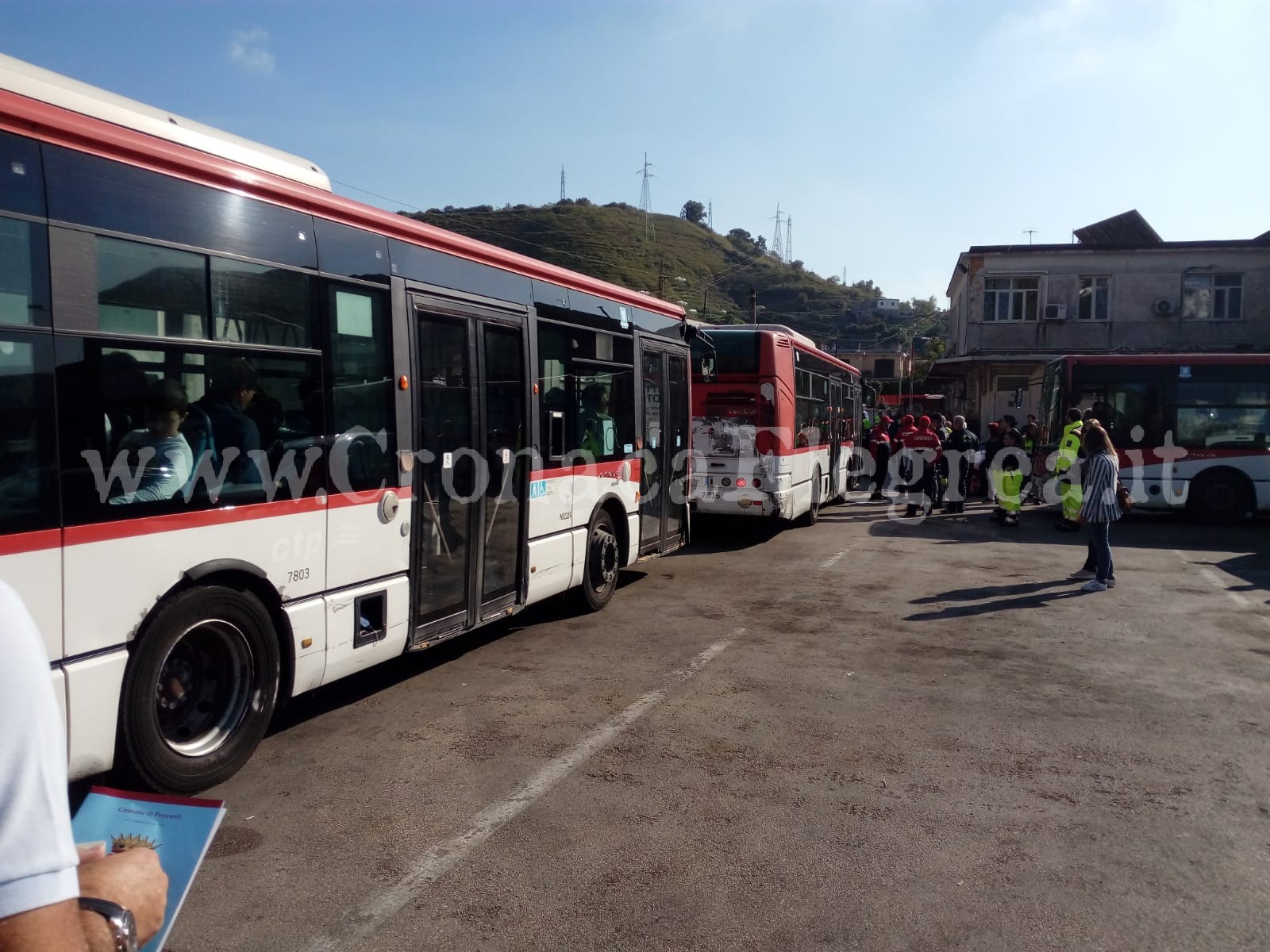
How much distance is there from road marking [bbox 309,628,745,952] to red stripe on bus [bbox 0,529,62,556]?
1933 millimetres

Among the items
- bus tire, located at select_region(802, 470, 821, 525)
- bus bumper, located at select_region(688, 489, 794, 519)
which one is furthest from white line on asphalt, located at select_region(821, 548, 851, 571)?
bus tire, located at select_region(802, 470, 821, 525)

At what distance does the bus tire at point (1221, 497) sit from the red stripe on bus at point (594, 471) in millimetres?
12168

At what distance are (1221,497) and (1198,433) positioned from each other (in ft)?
3.97

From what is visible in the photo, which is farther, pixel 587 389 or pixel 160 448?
pixel 587 389

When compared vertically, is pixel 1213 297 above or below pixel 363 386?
above

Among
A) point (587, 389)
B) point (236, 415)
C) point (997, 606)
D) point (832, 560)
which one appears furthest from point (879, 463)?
point (236, 415)

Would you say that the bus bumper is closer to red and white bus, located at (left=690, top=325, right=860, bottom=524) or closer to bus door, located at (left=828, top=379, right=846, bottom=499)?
red and white bus, located at (left=690, top=325, right=860, bottom=524)

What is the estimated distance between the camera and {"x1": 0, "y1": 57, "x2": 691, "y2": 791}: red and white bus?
13.1 ft

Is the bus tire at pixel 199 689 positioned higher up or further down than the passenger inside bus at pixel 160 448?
further down

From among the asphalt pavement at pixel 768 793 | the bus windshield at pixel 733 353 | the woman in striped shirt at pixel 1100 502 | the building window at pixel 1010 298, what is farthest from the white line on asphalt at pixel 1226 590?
the building window at pixel 1010 298

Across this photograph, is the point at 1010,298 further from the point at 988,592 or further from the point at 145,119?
the point at 145,119

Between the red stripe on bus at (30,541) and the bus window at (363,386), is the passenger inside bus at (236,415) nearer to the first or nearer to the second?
the bus window at (363,386)

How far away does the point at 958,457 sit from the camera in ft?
62.3

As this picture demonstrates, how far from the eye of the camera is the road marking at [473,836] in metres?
3.54
